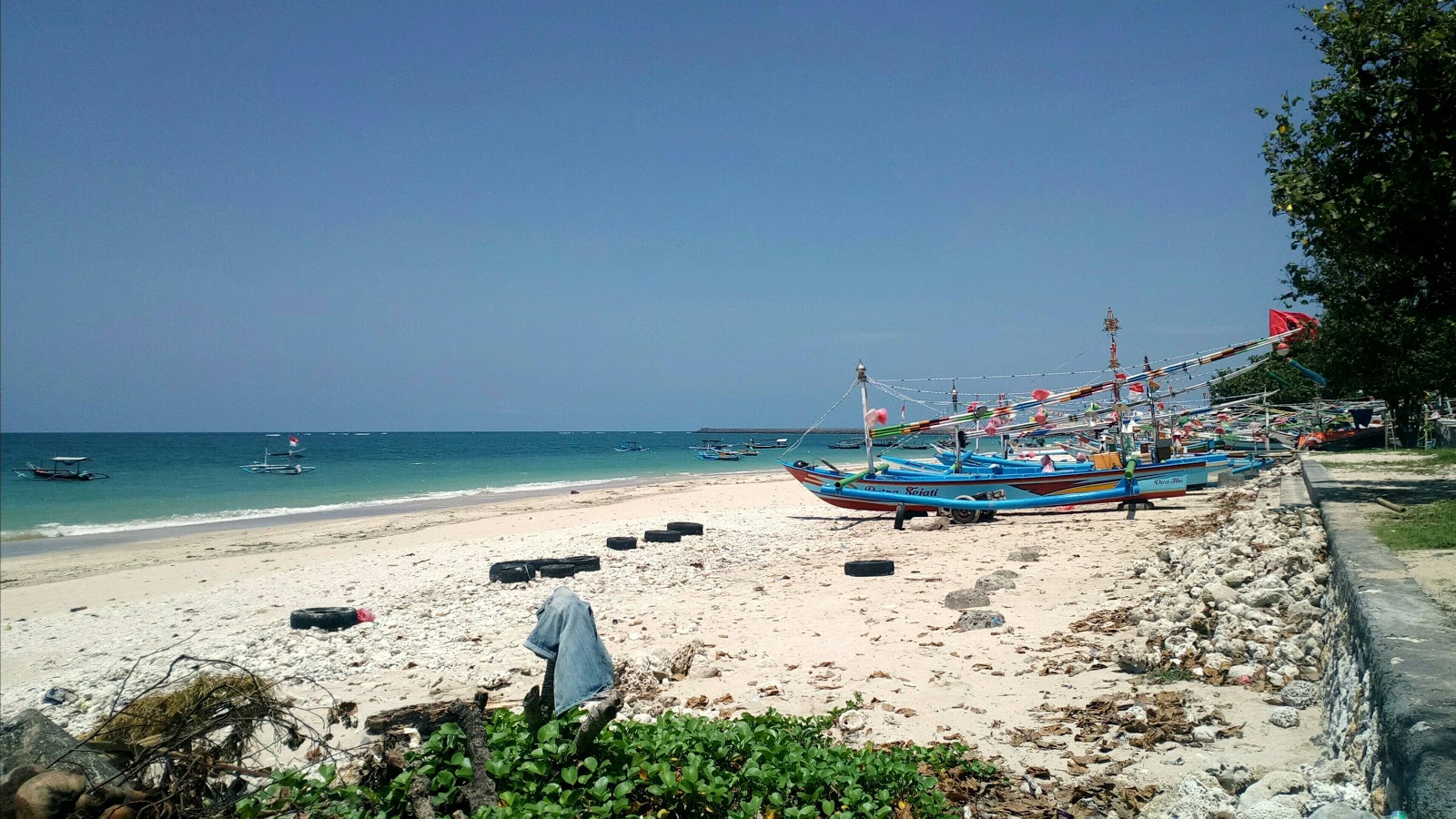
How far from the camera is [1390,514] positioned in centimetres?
920

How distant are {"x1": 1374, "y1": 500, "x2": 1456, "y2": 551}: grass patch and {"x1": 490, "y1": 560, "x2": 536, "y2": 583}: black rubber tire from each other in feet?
37.6

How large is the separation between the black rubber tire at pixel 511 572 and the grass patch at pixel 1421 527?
11472 millimetres

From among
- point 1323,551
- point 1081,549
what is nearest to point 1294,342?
point 1081,549

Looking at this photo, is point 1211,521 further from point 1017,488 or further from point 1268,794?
point 1268,794

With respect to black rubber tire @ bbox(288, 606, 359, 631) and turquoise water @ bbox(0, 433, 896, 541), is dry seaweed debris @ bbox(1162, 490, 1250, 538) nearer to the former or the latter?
black rubber tire @ bbox(288, 606, 359, 631)

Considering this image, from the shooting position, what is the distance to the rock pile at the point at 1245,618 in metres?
6.00

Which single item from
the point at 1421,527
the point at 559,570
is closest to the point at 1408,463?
the point at 1421,527

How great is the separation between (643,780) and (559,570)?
33.7ft

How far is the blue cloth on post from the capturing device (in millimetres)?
4137

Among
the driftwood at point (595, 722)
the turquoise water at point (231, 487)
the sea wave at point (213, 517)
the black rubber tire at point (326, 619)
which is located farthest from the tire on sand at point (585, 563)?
the turquoise water at point (231, 487)

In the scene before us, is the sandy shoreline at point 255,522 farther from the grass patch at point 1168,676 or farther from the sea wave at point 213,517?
the grass patch at point 1168,676

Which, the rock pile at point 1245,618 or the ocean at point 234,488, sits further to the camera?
the ocean at point 234,488

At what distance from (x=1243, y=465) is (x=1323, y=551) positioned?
24011mm

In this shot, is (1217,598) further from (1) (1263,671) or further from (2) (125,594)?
(2) (125,594)
